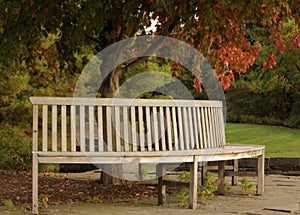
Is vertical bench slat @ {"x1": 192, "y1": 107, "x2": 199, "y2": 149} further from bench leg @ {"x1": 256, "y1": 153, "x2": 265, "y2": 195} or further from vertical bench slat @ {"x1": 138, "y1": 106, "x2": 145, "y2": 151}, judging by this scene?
bench leg @ {"x1": 256, "y1": 153, "x2": 265, "y2": 195}

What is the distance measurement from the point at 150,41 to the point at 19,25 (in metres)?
2.03

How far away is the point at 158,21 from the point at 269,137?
13495 mm

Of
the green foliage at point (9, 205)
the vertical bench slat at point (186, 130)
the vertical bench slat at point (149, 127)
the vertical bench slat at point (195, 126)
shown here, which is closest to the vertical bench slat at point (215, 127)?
the vertical bench slat at point (195, 126)

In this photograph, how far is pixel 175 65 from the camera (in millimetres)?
10484

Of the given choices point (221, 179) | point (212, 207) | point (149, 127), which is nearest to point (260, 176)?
point (221, 179)

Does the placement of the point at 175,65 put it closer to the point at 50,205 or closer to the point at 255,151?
the point at 255,151

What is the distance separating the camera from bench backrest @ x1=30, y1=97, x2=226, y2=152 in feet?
21.3

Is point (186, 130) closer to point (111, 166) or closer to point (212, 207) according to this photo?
point (212, 207)

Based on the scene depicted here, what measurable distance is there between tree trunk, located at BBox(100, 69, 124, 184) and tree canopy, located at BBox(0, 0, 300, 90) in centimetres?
48

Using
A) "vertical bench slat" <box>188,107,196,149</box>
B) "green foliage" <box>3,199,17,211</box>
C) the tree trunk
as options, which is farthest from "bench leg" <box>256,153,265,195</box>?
"green foliage" <box>3,199,17,211</box>

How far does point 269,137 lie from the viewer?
21547 millimetres

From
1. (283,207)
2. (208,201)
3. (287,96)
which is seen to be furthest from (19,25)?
(287,96)

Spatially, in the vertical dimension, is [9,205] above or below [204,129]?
below

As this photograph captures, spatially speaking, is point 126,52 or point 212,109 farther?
point 126,52
